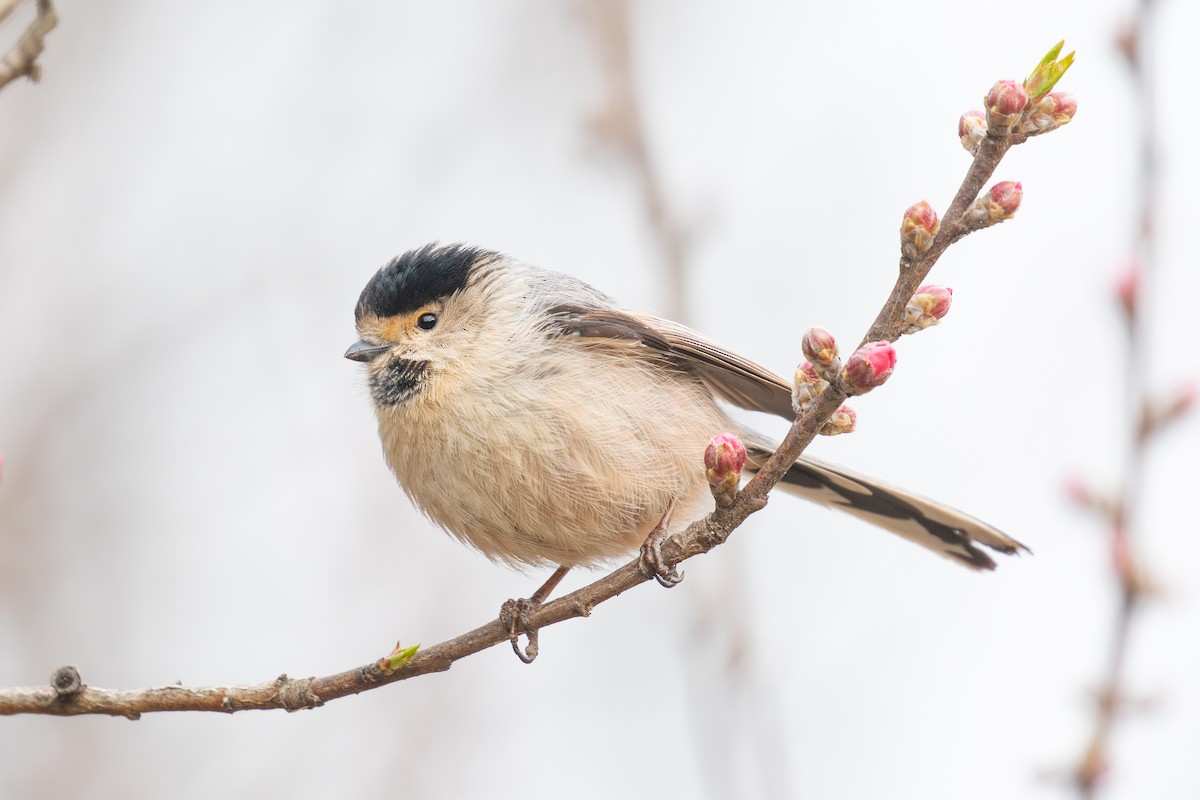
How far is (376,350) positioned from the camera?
4719mm

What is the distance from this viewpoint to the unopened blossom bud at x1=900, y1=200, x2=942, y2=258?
8.06 feet

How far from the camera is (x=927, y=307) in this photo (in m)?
2.60

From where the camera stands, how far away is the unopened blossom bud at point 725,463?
118 inches

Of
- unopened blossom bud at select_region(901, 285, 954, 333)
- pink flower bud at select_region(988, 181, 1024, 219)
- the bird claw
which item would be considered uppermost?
pink flower bud at select_region(988, 181, 1024, 219)

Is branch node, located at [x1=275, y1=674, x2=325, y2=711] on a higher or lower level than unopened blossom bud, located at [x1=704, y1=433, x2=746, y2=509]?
Answer: lower

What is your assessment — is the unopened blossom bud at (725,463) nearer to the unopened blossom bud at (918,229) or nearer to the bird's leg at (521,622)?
the unopened blossom bud at (918,229)

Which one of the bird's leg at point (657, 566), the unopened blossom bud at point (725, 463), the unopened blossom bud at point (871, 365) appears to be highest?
the unopened blossom bud at point (871, 365)

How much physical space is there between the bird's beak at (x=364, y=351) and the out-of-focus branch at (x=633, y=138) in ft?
3.90

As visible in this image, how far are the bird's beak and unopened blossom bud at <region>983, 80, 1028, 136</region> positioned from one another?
2.87 meters

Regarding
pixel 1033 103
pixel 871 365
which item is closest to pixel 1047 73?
pixel 1033 103

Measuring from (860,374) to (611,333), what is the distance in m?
2.14

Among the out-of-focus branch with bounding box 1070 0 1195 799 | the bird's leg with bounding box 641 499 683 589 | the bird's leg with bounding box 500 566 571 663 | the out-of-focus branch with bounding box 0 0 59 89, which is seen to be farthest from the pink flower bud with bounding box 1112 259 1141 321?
the out-of-focus branch with bounding box 0 0 59 89

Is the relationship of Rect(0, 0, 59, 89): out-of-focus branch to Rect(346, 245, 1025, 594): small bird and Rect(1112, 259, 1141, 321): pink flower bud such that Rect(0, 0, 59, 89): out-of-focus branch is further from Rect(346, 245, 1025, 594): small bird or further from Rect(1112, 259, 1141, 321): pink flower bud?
Rect(1112, 259, 1141, 321): pink flower bud

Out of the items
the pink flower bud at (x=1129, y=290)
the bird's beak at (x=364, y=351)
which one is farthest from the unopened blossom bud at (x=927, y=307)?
the bird's beak at (x=364, y=351)
